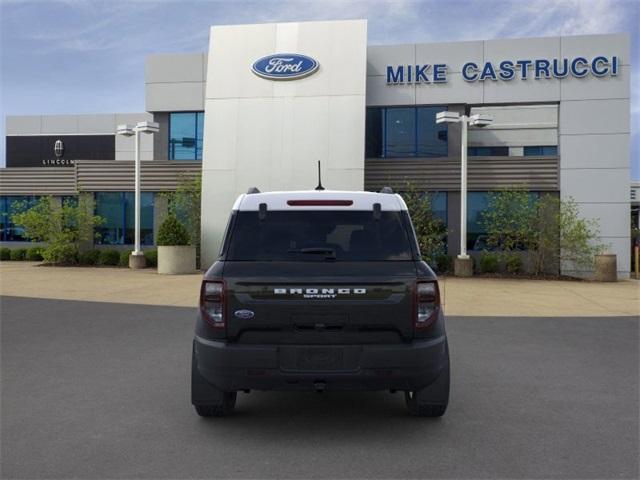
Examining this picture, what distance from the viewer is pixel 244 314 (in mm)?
4375

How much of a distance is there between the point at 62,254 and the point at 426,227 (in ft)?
46.9

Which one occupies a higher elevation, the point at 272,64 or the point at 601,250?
the point at 272,64

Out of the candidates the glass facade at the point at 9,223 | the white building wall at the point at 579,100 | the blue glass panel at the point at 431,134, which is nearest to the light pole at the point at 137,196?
the glass facade at the point at 9,223

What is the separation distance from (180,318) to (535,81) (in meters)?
17.3

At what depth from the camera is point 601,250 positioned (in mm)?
21438

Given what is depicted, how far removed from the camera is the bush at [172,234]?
20750 mm

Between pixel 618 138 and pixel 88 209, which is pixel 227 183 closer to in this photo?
pixel 88 209

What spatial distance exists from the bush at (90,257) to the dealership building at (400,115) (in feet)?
12.6

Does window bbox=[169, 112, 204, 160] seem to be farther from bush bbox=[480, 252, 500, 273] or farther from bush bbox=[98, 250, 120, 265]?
bush bbox=[480, 252, 500, 273]

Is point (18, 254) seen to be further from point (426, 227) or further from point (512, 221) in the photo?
point (512, 221)

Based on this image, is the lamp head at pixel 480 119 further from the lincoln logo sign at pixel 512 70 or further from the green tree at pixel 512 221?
the lincoln logo sign at pixel 512 70

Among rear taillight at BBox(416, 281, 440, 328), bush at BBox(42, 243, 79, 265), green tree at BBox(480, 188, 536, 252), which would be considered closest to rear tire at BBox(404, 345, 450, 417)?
rear taillight at BBox(416, 281, 440, 328)

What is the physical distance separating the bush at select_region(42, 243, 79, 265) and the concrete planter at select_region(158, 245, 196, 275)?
5.59m

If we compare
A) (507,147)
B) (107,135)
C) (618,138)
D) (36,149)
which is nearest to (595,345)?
(618,138)
